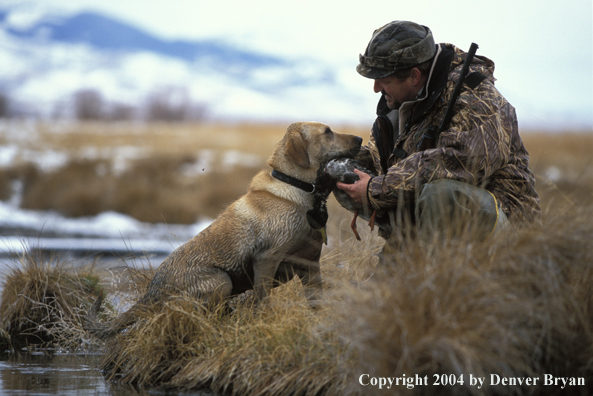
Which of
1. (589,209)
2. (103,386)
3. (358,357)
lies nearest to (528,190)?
(589,209)

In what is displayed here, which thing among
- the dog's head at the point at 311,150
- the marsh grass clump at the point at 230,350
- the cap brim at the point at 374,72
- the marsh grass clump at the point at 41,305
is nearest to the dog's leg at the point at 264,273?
the marsh grass clump at the point at 230,350

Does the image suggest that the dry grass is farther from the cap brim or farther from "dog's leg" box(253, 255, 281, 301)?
the cap brim

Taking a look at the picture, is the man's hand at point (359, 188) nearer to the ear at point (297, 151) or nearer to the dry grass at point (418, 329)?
the ear at point (297, 151)

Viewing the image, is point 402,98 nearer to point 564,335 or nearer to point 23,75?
point 564,335

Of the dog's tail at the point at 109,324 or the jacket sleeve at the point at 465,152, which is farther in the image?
the dog's tail at the point at 109,324

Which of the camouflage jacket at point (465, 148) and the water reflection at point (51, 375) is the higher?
the camouflage jacket at point (465, 148)

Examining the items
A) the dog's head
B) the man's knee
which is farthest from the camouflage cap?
the man's knee

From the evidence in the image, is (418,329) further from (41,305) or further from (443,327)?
(41,305)

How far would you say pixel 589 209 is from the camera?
11.1 feet

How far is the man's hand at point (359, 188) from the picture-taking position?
4262 mm

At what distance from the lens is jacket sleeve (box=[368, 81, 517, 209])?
3.94 metres

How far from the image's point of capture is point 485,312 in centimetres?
283

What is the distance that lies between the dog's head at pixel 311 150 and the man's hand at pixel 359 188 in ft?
1.55

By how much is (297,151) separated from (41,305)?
3143 mm
